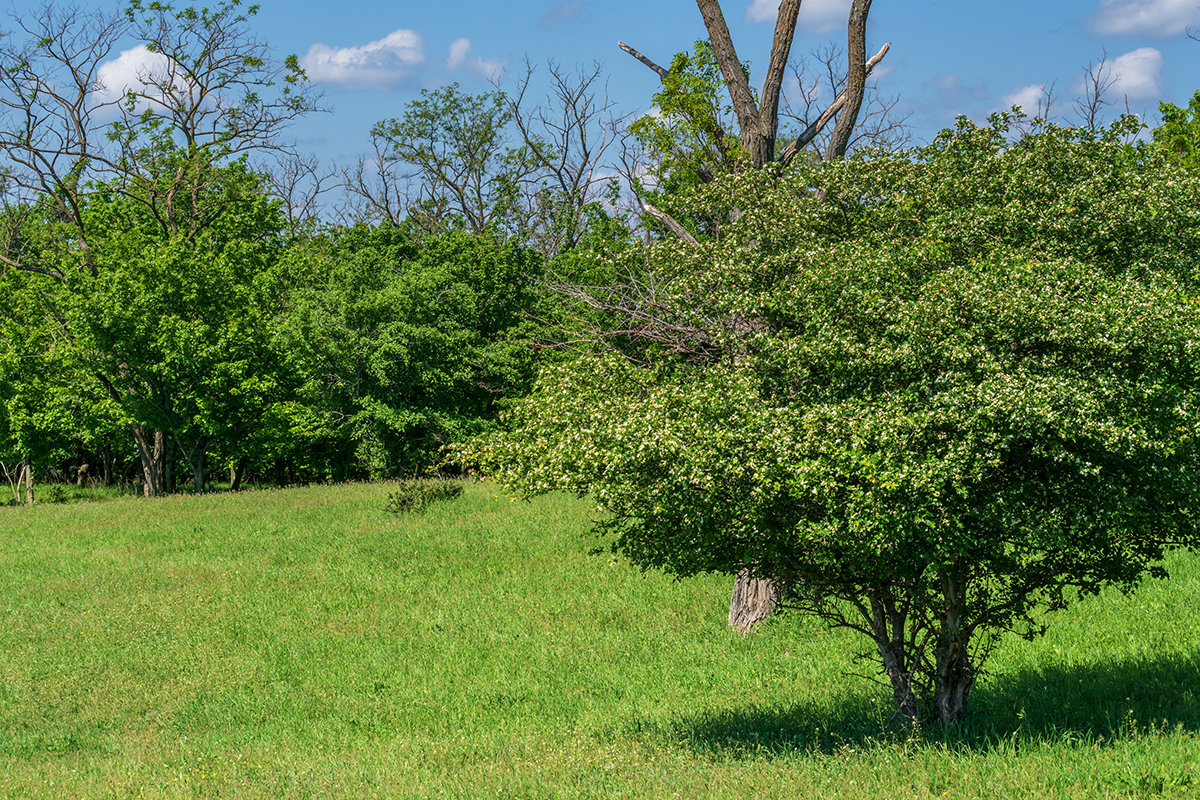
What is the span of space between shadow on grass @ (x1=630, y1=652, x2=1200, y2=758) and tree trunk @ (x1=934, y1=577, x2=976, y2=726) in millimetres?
195

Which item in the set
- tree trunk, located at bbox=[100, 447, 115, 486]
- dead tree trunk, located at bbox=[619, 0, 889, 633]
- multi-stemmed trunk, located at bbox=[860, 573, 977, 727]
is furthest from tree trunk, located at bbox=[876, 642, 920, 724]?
tree trunk, located at bbox=[100, 447, 115, 486]

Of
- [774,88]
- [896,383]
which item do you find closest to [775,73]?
[774,88]

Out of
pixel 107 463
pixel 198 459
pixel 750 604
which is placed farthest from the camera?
pixel 107 463

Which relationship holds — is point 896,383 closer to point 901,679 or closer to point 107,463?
point 901,679

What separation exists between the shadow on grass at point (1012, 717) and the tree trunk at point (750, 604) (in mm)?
3541

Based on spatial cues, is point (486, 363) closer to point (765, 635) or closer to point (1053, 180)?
point (765, 635)

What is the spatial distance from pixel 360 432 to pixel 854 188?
96.5 ft

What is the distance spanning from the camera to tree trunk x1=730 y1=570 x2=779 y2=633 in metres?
15.3

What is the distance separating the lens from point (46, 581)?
2203 centimetres

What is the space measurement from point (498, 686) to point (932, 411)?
880cm

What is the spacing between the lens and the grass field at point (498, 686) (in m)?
8.48

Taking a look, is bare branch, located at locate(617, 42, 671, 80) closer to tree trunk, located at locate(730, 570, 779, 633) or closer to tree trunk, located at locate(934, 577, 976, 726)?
tree trunk, located at locate(730, 570, 779, 633)

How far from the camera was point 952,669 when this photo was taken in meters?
9.37

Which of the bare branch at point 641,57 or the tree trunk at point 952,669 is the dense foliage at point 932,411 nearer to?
the tree trunk at point 952,669
